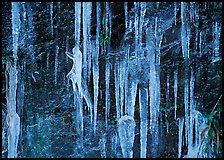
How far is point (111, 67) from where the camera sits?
2492 mm

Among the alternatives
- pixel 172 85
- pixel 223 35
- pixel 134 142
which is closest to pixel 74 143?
pixel 134 142

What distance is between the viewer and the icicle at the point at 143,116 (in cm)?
250

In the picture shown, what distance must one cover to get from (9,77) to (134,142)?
114 centimetres

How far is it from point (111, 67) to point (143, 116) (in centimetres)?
47

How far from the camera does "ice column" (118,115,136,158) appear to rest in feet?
8.21

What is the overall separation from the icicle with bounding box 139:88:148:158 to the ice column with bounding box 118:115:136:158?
0.07 m

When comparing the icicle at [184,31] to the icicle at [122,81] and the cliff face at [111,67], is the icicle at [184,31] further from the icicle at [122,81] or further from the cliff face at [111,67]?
the icicle at [122,81]

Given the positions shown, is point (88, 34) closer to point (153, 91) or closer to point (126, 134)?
point (153, 91)

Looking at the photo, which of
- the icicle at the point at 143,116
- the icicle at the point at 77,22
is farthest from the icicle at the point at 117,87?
the icicle at the point at 77,22

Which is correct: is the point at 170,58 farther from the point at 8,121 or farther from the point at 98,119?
the point at 8,121

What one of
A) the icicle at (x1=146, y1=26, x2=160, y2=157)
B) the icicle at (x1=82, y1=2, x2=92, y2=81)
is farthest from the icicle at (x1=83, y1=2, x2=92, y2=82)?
the icicle at (x1=146, y1=26, x2=160, y2=157)

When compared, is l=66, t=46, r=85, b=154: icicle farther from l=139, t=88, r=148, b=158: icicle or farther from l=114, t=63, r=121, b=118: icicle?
l=139, t=88, r=148, b=158: icicle

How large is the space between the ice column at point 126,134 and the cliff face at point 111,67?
4cm

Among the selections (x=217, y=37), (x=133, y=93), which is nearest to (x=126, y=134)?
(x=133, y=93)
